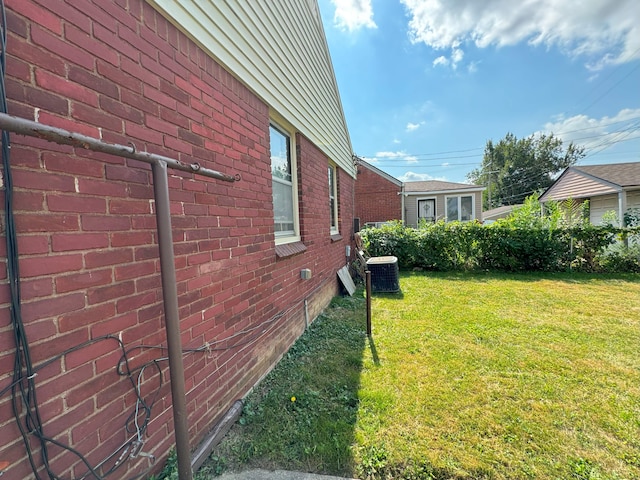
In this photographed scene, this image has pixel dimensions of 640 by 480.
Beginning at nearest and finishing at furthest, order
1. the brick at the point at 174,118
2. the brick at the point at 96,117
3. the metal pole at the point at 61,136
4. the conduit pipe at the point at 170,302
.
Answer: the metal pole at the point at 61,136, the brick at the point at 96,117, the conduit pipe at the point at 170,302, the brick at the point at 174,118

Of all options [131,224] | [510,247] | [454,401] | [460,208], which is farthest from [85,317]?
[460,208]

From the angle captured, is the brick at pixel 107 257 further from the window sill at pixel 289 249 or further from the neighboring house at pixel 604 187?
the neighboring house at pixel 604 187

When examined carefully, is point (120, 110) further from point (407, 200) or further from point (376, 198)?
point (407, 200)

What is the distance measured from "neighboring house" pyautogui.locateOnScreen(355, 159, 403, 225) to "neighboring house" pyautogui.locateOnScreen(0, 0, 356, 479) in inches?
532

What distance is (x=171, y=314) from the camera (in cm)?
136

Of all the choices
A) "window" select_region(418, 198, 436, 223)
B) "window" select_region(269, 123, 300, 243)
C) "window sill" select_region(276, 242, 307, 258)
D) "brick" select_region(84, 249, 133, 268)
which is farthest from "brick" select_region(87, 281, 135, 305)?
"window" select_region(418, 198, 436, 223)

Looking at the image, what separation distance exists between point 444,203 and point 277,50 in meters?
15.3

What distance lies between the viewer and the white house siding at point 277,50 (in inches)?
80.4

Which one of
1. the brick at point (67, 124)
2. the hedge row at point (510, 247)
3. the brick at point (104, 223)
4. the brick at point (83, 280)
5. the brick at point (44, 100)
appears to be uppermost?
the brick at point (44, 100)

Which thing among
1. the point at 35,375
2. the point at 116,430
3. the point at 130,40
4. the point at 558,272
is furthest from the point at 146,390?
Answer: the point at 558,272

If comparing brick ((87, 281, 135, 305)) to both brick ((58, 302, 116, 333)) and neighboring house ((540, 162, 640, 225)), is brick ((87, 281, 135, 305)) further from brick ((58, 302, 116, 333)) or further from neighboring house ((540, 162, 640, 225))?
neighboring house ((540, 162, 640, 225))

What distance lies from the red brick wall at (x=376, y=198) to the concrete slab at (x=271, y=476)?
14579 mm

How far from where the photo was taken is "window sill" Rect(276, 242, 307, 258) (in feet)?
10.5

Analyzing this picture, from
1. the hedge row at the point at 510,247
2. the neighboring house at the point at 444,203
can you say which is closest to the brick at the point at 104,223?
the hedge row at the point at 510,247
